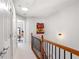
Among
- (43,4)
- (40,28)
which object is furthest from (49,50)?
(40,28)

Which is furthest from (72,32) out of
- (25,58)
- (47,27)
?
(47,27)

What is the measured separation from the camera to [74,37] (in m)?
5.81

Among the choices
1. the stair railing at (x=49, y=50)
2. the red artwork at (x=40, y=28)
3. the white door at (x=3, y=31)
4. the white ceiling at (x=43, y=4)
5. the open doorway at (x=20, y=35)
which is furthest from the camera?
the red artwork at (x=40, y=28)

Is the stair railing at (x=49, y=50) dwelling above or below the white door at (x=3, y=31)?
below

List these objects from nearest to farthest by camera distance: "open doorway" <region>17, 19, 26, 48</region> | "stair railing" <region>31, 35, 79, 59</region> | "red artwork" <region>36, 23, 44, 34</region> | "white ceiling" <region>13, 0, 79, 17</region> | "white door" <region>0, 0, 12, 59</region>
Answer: "white door" <region>0, 0, 12, 59</region> < "stair railing" <region>31, 35, 79, 59</region> < "white ceiling" <region>13, 0, 79, 17</region> < "open doorway" <region>17, 19, 26, 48</region> < "red artwork" <region>36, 23, 44, 34</region>

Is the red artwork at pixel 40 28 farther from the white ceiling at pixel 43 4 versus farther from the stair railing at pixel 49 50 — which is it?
the stair railing at pixel 49 50

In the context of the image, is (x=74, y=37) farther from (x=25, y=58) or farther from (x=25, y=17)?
(x=25, y=17)

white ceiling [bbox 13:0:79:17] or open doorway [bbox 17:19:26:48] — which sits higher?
white ceiling [bbox 13:0:79:17]

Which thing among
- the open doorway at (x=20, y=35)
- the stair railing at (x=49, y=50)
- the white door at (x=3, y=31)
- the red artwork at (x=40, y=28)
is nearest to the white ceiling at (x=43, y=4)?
the stair railing at (x=49, y=50)

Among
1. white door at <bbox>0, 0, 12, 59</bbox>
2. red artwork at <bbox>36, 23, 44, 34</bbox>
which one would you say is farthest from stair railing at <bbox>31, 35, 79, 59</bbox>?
red artwork at <bbox>36, 23, 44, 34</bbox>

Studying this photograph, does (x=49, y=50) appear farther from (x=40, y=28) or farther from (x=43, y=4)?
(x=40, y=28)

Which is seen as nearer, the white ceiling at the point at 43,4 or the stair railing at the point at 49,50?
the stair railing at the point at 49,50

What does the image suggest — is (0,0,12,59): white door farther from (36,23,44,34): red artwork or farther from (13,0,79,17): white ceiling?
(36,23,44,34): red artwork

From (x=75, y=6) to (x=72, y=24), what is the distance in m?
0.84
